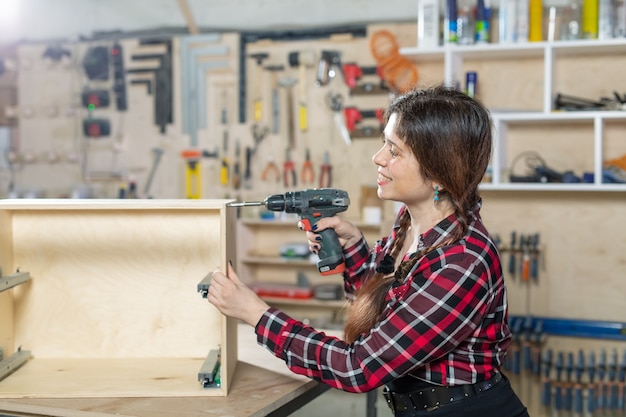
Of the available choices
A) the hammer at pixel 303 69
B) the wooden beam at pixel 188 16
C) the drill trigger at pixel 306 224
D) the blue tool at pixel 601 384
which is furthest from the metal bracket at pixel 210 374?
the wooden beam at pixel 188 16

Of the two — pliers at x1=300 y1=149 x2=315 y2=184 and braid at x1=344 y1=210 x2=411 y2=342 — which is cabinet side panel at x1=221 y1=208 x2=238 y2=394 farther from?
pliers at x1=300 y1=149 x2=315 y2=184

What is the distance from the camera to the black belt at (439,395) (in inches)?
67.8

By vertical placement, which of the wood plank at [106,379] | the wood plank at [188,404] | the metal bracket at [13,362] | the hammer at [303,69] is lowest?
the wood plank at [188,404]

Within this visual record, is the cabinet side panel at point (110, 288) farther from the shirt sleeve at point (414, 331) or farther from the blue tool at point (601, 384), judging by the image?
the blue tool at point (601, 384)

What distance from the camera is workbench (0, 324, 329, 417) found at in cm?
178

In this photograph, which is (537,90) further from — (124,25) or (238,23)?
(124,25)

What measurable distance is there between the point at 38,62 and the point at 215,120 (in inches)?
52.5

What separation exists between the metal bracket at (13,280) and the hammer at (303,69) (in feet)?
8.16

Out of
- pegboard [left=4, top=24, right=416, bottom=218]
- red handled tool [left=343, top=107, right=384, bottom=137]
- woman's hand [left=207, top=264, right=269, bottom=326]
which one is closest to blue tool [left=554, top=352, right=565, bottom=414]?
pegboard [left=4, top=24, right=416, bottom=218]

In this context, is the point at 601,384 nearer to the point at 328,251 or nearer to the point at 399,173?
the point at 328,251

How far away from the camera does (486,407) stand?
1.73 m

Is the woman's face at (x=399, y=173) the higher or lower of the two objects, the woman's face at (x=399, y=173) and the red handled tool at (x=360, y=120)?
the lower

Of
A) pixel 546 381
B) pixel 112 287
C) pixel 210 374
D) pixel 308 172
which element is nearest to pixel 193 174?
pixel 308 172

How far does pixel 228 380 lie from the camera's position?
1953 mm
